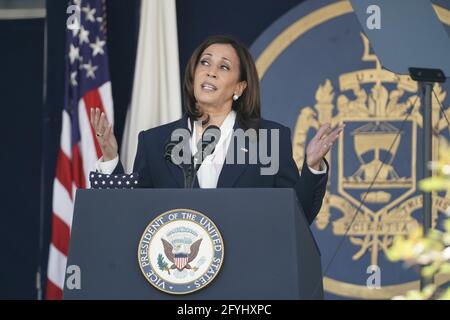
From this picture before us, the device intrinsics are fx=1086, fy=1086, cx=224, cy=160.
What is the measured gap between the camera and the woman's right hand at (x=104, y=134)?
151 inches

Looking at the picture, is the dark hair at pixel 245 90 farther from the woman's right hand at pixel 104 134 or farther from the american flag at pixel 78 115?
the american flag at pixel 78 115

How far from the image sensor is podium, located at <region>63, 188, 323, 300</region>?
10.4 feet

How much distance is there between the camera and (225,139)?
4062mm

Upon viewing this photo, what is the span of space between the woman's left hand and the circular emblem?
0.68 metres

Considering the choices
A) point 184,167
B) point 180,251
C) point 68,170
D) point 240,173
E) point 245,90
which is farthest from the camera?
point 68,170

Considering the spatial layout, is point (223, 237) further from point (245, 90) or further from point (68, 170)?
point (68, 170)

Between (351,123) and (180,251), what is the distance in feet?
11.5

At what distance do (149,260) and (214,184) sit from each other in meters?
0.83

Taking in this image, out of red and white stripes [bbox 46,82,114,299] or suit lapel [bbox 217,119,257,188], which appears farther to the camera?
red and white stripes [bbox 46,82,114,299]

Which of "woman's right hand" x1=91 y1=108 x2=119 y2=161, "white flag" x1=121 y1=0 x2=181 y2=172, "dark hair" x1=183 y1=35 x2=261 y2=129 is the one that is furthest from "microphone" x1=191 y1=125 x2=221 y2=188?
"white flag" x1=121 y1=0 x2=181 y2=172

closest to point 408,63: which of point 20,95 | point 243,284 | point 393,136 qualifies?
point 243,284

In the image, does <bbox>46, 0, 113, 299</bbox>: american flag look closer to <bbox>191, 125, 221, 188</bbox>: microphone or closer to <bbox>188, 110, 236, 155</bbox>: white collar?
<bbox>188, 110, 236, 155</bbox>: white collar

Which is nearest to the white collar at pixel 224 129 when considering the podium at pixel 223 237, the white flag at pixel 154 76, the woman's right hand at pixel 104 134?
the woman's right hand at pixel 104 134

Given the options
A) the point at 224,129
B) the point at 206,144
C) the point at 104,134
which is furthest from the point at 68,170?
the point at 206,144
